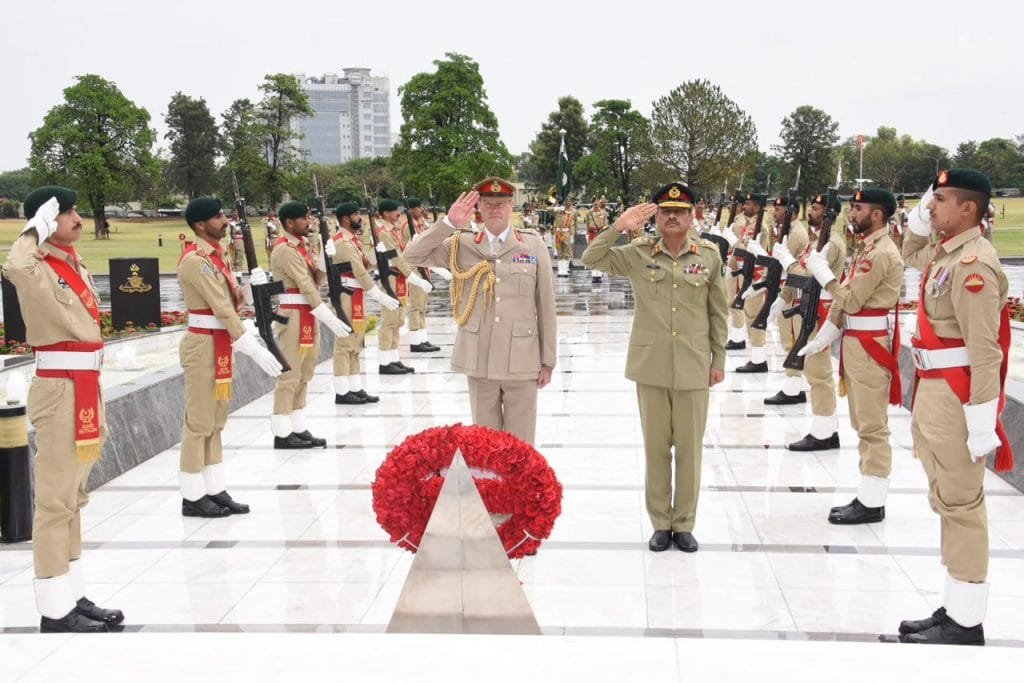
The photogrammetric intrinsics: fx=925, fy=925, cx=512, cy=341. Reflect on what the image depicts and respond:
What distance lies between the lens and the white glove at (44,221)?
12.4 ft

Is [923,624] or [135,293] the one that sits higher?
[135,293]

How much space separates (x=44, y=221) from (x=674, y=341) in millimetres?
2920

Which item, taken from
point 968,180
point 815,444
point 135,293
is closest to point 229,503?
point 815,444

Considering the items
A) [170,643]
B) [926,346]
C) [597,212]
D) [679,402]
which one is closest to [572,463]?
[679,402]

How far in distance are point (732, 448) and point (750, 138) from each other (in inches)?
2341

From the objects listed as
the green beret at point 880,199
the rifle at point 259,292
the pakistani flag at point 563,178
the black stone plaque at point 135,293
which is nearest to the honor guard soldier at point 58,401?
the rifle at point 259,292

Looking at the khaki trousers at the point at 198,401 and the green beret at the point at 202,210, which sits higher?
the green beret at the point at 202,210

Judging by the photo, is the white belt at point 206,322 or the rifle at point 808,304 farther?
the rifle at point 808,304

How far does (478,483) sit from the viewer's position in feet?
10.9

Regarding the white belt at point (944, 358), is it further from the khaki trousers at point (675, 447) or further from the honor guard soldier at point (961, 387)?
the khaki trousers at point (675, 447)

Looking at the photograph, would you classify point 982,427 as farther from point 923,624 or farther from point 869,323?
point 869,323

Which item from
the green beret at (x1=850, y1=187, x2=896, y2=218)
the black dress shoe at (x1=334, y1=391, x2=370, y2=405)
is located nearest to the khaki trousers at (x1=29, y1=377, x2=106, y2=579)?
the green beret at (x1=850, y1=187, x2=896, y2=218)

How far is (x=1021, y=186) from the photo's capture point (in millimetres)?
54688

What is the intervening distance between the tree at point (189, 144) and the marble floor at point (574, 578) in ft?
221
